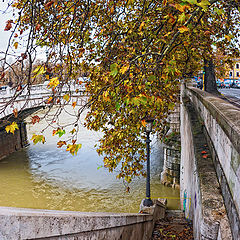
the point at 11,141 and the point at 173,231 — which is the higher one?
the point at 173,231

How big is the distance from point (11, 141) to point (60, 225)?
2434 centimetres

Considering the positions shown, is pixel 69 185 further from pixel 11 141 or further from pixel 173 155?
pixel 11 141

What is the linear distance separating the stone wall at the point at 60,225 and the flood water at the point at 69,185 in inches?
374

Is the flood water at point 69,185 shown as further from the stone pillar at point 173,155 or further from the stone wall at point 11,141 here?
the stone wall at point 11,141

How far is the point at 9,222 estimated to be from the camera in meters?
2.00

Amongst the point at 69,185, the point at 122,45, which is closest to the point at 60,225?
the point at 122,45

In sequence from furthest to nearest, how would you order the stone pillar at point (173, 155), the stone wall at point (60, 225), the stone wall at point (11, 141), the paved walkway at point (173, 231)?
the stone wall at point (11, 141), the stone pillar at point (173, 155), the paved walkway at point (173, 231), the stone wall at point (60, 225)

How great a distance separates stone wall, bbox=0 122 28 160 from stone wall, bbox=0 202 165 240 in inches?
811

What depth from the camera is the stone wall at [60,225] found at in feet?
6.65

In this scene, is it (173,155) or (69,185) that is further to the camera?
(69,185)

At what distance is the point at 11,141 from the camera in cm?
2512

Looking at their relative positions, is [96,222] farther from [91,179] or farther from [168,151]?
[91,179]

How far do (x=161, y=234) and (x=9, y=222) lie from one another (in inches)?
211

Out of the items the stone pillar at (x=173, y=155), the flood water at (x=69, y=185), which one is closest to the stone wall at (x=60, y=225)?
the flood water at (x=69, y=185)
